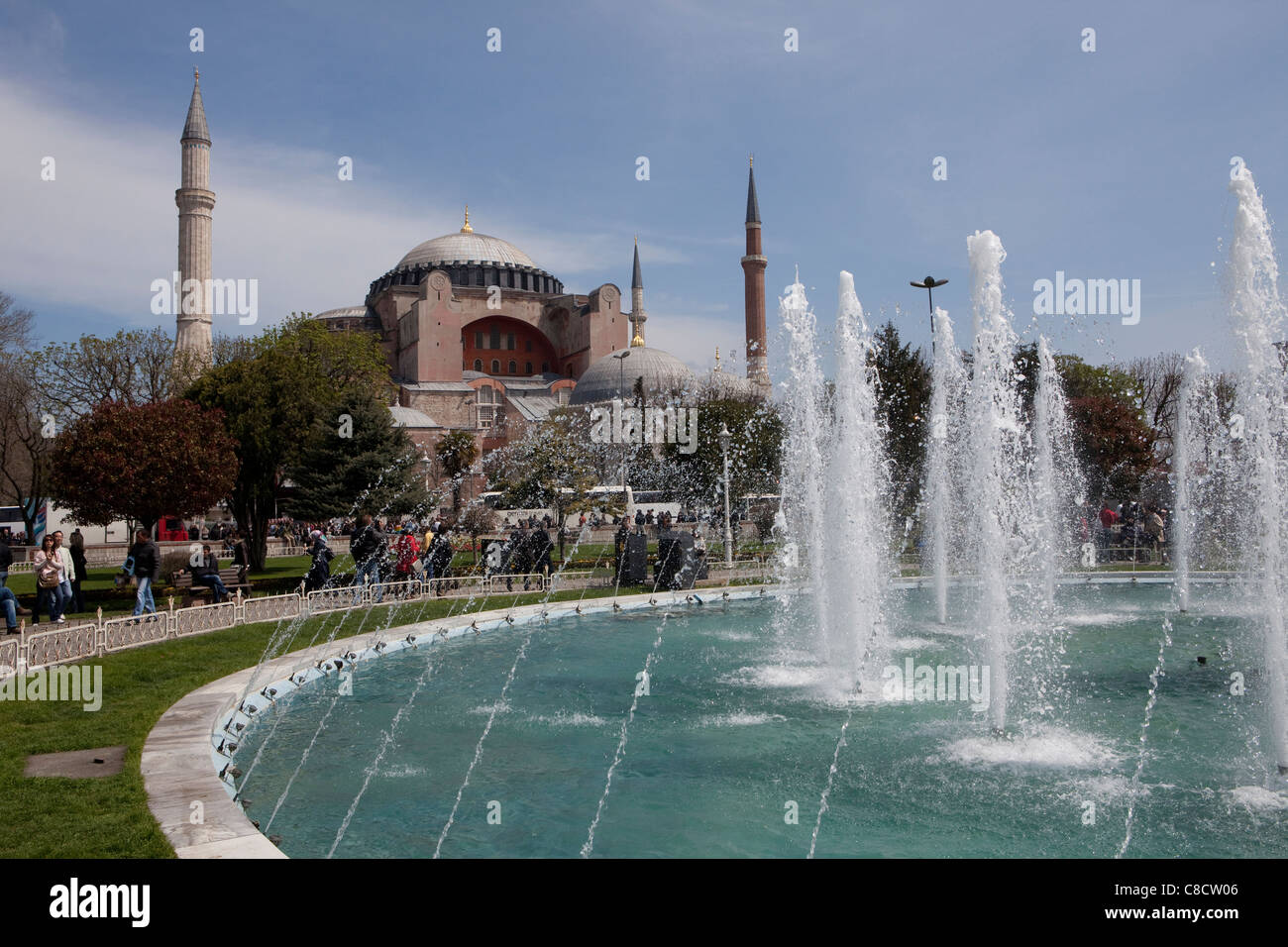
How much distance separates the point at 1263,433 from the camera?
576cm

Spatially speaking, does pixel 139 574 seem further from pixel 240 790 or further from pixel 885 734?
pixel 885 734

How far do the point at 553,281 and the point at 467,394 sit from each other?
18.0m

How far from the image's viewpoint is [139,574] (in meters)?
10.7

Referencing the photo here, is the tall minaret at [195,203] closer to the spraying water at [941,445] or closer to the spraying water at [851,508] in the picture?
the spraying water at [941,445]

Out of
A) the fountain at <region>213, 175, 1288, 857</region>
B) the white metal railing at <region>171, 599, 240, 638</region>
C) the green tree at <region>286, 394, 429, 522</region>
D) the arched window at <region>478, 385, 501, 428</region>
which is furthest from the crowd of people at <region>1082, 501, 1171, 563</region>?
the arched window at <region>478, 385, 501, 428</region>

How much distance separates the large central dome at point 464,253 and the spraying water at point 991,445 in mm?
62037

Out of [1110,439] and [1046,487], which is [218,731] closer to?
[1046,487]

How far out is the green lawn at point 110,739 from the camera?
4.00 meters

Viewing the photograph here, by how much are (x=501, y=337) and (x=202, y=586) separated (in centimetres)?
5503

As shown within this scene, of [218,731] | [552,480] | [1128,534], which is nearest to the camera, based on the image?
[218,731]

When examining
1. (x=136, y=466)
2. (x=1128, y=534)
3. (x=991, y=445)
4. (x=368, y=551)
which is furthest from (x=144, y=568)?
(x=1128, y=534)

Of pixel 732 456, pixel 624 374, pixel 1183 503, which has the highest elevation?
pixel 624 374

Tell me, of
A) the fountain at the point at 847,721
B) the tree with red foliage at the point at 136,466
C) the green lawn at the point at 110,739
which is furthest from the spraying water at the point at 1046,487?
the tree with red foliage at the point at 136,466
